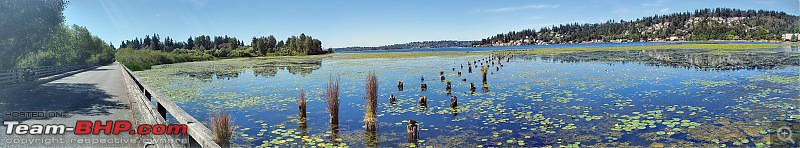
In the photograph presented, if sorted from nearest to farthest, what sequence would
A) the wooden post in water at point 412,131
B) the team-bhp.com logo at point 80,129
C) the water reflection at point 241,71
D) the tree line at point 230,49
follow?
1. the team-bhp.com logo at point 80,129
2. the wooden post in water at point 412,131
3. the water reflection at point 241,71
4. the tree line at point 230,49

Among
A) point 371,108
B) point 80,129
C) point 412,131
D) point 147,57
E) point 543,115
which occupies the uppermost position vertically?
point 147,57

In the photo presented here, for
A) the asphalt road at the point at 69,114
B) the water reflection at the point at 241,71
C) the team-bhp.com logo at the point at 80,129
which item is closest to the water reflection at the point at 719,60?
the water reflection at the point at 241,71

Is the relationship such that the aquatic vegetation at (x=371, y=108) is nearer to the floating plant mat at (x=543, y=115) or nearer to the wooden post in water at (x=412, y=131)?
the floating plant mat at (x=543, y=115)

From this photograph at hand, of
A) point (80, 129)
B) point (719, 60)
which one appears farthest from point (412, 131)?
point (719, 60)

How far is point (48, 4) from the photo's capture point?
76.5 feet

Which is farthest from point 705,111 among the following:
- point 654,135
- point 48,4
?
point 48,4

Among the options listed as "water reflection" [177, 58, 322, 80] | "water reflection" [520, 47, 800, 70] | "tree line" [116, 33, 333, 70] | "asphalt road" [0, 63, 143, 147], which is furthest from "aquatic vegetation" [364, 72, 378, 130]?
"tree line" [116, 33, 333, 70]

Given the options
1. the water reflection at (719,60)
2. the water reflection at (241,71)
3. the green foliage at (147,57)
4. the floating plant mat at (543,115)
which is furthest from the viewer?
the green foliage at (147,57)

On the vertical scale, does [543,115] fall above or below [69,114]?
below

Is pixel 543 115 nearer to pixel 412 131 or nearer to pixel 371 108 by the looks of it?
Answer: pixel 412 131

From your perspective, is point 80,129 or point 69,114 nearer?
point 80,129

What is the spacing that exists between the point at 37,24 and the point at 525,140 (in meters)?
26.0

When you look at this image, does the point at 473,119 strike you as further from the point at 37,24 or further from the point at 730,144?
the point at 37,24

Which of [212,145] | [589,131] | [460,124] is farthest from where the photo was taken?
[460,124]
